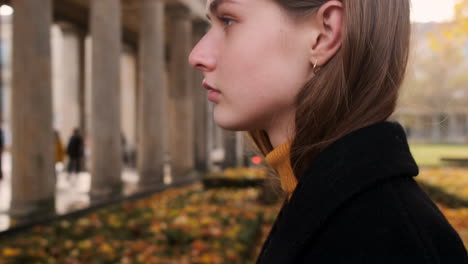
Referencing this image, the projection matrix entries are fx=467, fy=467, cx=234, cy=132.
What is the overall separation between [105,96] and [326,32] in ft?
41.8

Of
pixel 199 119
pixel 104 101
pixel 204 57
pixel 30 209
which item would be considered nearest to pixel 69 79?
pixel 199 119

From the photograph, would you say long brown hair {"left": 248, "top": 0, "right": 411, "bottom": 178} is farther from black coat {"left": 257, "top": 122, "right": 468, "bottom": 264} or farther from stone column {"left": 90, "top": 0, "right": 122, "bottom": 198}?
stone column {"left": 90, "top": 0, "right": 122, "bottom": 198}

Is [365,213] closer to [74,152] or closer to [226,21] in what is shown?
[226,21]

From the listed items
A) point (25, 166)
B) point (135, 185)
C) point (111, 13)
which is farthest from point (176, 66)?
point (25, 166)

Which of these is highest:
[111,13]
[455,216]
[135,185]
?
[111,13]

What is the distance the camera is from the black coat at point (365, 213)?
1009mm

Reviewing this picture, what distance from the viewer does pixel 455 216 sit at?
26.6 ft

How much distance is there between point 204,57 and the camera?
1462 millimetres

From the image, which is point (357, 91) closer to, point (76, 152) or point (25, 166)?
point (25, 166)

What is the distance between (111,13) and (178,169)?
900 centimetres

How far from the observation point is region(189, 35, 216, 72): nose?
1453 mm

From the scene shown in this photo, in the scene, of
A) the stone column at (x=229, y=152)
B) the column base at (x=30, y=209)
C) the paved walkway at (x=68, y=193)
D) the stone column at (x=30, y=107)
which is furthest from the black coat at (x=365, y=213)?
the stone column at (x=229, y=152)

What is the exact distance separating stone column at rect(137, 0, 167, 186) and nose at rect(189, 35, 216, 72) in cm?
1587

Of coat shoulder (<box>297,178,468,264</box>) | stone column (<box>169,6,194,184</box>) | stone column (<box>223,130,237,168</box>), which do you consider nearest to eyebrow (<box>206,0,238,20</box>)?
coat shoulder (<box>297,178,468,264</box>)
